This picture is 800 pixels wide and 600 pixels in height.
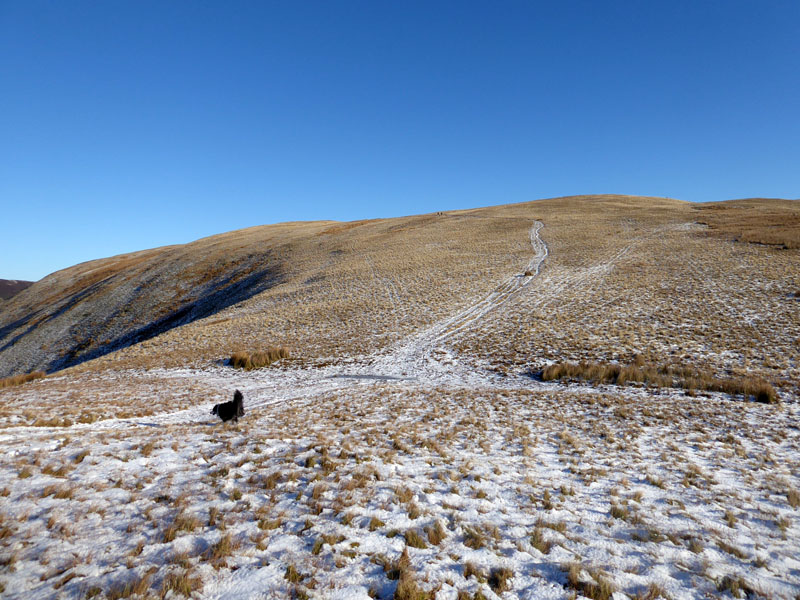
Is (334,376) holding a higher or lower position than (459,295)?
lower

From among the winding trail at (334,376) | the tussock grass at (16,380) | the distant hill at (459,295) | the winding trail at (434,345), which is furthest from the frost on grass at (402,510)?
the tussock grass at (16,380)

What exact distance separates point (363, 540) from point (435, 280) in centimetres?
3118

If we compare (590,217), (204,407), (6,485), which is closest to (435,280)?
(204,407)

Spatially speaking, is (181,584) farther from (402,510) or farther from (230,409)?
(230,409)

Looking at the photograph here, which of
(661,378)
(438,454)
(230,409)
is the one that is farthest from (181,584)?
(661,378)

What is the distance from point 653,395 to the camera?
44.2 ft

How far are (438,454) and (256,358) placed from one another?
1484cm

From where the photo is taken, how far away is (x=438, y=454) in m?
8.55

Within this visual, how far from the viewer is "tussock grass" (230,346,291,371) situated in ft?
65.8

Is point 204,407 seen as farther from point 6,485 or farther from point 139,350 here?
point 139,350

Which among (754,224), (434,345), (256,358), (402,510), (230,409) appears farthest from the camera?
(754,224)

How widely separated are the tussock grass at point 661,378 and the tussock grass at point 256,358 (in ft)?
46.2

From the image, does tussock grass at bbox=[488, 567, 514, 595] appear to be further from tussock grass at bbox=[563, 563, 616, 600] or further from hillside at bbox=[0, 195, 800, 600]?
tussock grass at bbox=[563, 563, 616, 600]

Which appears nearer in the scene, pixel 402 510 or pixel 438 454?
pixel 402 510
